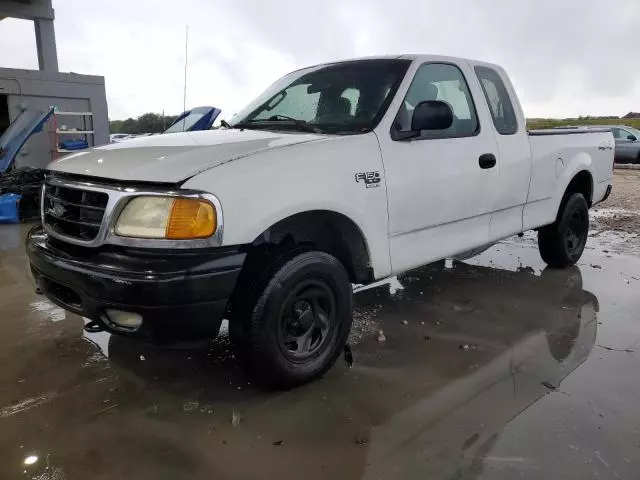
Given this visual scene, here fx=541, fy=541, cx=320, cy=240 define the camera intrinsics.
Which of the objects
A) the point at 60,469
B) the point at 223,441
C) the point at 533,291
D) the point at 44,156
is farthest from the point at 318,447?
the point at 44,156

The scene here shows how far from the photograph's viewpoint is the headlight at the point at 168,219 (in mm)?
2541

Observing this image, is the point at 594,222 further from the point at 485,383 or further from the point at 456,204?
the point at 485,383

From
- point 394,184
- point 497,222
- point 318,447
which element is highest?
point 394,184

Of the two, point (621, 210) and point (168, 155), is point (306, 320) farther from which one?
point (621, 210)

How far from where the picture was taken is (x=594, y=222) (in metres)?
8.59

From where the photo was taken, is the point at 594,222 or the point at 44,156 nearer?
the point at 594,222

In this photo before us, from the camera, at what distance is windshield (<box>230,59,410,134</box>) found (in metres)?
3.56

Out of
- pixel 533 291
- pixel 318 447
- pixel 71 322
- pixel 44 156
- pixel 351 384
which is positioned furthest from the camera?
pixel 44 156

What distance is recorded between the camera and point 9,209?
26.9ft

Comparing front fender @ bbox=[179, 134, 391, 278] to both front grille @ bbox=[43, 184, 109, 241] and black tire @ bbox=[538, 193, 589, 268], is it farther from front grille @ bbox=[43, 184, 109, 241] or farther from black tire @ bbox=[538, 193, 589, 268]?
black tire @ bbox=[538, 193, 589, 268]

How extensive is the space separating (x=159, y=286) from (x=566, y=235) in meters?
4.48

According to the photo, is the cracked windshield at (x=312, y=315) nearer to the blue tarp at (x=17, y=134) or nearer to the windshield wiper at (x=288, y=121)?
the windshield wiper at (x=288, y=121)

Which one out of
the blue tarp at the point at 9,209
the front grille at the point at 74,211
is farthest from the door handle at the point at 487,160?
the blue tarp at the point at 9,209

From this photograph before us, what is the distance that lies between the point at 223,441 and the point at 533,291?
134 inches
